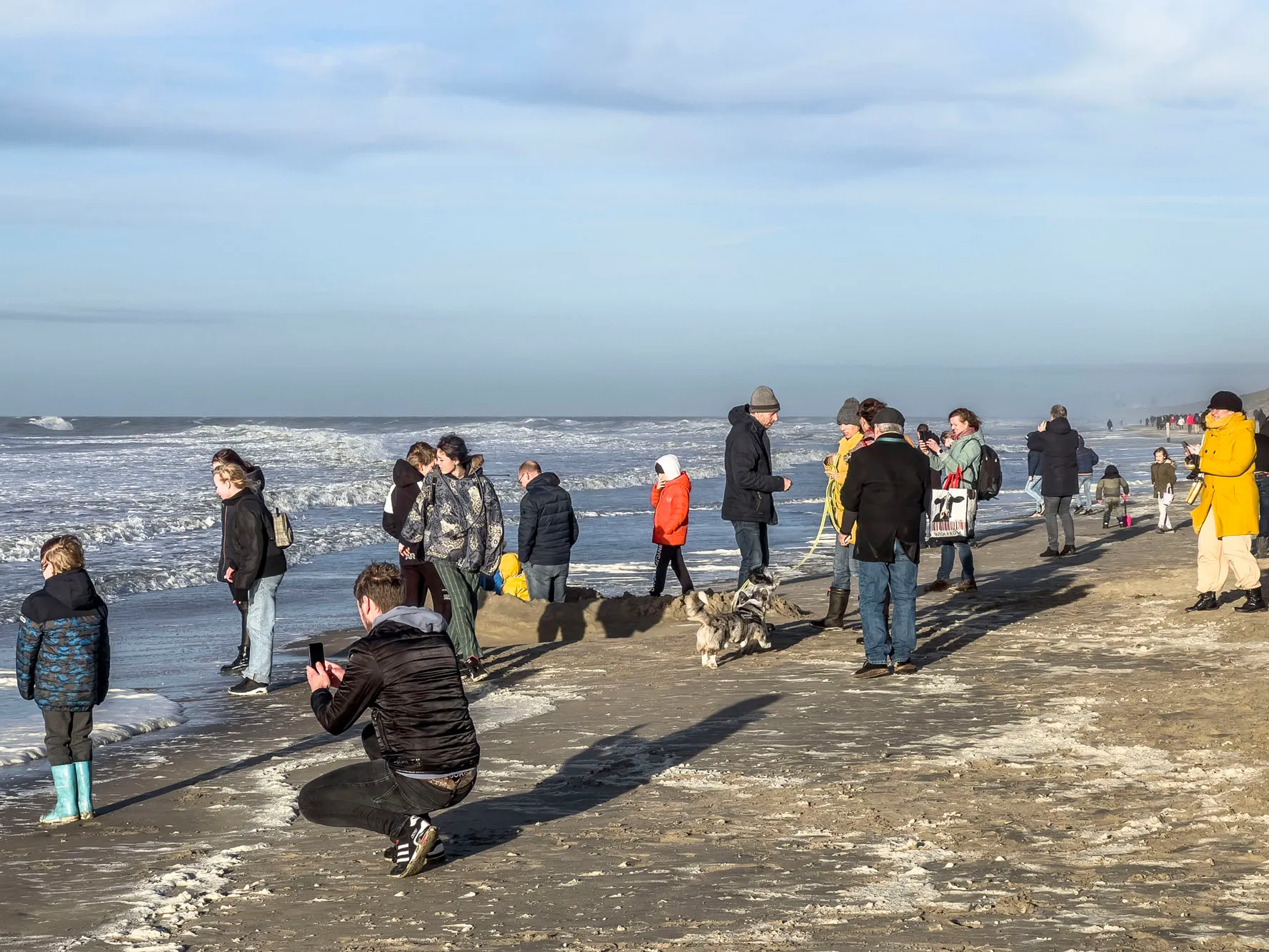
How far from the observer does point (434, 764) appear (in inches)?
207

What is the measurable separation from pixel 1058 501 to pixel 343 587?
9026 millimetres

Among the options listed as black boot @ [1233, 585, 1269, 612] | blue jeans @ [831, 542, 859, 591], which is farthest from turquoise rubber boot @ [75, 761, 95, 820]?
black boot @ [1233, 585, 1269, 612]

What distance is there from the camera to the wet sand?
4602 mm

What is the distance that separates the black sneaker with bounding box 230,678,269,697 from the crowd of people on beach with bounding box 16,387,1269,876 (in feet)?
0.04

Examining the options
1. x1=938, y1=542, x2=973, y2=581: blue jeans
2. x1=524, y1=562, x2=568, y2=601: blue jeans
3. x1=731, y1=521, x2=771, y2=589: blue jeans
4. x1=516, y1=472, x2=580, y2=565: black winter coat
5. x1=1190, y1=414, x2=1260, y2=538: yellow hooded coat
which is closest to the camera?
x1=1190, y1=414, x2=1260, y2=538: yellow hooded coat

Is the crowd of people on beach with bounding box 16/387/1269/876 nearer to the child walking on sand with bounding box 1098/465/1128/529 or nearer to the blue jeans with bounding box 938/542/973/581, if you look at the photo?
the blue jeans with bounding box 938/542/973/581

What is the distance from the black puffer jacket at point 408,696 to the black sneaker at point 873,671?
15.3ft

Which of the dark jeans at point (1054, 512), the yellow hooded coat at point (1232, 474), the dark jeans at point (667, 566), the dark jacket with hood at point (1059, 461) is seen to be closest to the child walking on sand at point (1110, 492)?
the dark jeans at point (1054, 512)

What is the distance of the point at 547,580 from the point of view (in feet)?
39.6

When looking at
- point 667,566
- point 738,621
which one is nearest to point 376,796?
point 738,621

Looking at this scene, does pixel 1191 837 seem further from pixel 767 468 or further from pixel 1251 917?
pixel 767 468

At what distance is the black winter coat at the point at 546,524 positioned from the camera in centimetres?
1162

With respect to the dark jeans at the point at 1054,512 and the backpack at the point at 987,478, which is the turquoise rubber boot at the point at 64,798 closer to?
the backpack at the point at 987,478

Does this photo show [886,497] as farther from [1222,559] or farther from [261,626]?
[261,626]
